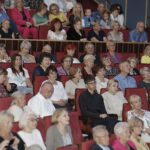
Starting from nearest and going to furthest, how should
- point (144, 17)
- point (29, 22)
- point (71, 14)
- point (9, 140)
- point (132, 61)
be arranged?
point (9, 140) < point (132, 61) < point (29, 22) < point (71, 14) < point (144, 17)

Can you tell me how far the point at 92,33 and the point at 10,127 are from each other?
558cm

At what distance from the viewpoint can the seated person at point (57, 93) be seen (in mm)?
8336

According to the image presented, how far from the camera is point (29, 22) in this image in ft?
36.6

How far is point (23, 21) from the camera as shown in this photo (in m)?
11.1

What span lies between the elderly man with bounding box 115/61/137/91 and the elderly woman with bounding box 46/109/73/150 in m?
2.60

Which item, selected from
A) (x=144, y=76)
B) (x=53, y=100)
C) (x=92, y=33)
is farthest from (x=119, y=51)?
(x=53, y=100)

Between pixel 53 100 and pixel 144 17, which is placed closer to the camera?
pixel 53 100

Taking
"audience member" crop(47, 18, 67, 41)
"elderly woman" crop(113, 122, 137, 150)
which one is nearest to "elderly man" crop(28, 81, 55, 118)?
"elderly woman" crop(113, 122, 137, 150)

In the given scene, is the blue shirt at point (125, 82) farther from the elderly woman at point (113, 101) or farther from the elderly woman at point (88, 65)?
the elderly woman at point (113, 101)

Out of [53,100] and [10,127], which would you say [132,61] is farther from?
[10,127]

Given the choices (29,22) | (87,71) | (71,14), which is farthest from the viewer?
(71,14)

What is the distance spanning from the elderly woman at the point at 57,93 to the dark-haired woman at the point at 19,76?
34 cm

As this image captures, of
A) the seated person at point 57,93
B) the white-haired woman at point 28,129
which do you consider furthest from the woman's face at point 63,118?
the seated person at point 57,93

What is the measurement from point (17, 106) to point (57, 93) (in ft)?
4.47
